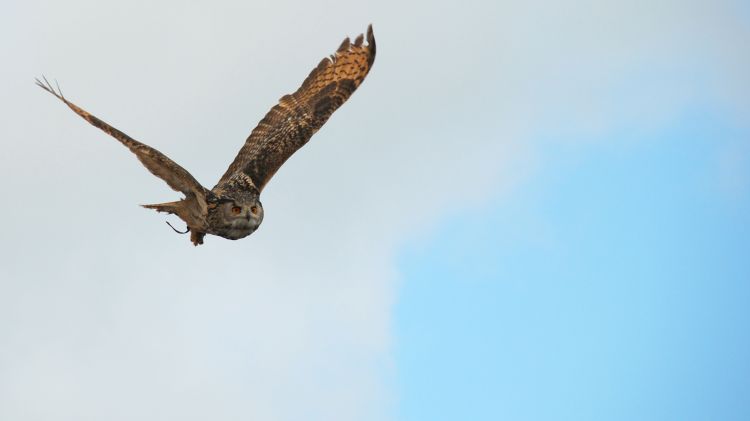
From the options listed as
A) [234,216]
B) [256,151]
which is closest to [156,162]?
[234,216]

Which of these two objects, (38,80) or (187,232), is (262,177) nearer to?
(187,232)

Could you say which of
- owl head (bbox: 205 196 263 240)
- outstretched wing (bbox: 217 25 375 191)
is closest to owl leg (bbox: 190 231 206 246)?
owl head (bbox: 205 196 263 240)

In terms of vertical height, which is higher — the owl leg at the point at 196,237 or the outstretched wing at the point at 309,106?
the outstretched wing at the point at 309,106

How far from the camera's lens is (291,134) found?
28250 mm

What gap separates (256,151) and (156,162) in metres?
5.24

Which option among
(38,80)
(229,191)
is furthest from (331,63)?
(38,80)

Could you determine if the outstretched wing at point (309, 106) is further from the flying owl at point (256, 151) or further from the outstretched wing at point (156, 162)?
the outstretched wing at point (156, 162)

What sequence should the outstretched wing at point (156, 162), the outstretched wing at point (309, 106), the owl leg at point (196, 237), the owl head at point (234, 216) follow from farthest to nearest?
the outstretched wing at point (309, 106)
the owl leg at point (196, 237)
the owl head at point (234, 216)
the outstretched wing at point (156, 162)

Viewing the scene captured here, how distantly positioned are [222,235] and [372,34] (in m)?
7.23

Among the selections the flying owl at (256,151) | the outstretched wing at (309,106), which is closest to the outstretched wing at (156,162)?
the flying owl at (256,151)

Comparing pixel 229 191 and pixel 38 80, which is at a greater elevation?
pixel 229 191

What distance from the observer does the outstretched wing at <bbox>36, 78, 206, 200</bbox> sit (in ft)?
70.7

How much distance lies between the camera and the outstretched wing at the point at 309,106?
28.0 metres

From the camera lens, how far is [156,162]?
2284 centimetres
